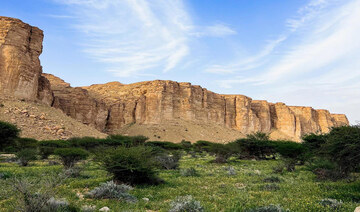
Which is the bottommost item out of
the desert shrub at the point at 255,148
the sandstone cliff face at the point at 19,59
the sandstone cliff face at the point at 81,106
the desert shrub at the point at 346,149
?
the desert shrub at the point at 255,148

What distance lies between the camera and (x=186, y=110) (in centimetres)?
7738

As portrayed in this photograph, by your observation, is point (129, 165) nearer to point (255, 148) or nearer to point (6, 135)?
point (6, 135)

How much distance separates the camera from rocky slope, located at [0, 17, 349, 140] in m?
47.4

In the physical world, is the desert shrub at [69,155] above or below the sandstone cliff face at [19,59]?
below

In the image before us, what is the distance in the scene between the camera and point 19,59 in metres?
47.2

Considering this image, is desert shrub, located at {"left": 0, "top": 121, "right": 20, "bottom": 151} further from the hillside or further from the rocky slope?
the rocky slope

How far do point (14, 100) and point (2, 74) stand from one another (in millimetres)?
5634

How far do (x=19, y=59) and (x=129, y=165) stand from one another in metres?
48.6

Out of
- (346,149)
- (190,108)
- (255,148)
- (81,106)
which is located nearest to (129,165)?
(346,149)

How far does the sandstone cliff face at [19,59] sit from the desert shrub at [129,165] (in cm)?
4478

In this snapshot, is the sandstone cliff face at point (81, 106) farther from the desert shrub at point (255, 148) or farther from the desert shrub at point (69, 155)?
the desert shrub at point (69, 155)

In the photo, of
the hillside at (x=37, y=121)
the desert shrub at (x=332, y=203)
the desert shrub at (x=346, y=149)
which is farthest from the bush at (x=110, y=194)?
the hillside at (x=37, y=121)

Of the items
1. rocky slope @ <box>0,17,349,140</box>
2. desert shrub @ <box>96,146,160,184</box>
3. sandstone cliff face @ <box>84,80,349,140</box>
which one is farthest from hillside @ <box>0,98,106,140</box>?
desert shrub @ <box>96,146,160,184</box>

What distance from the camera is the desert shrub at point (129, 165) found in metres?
9.11
